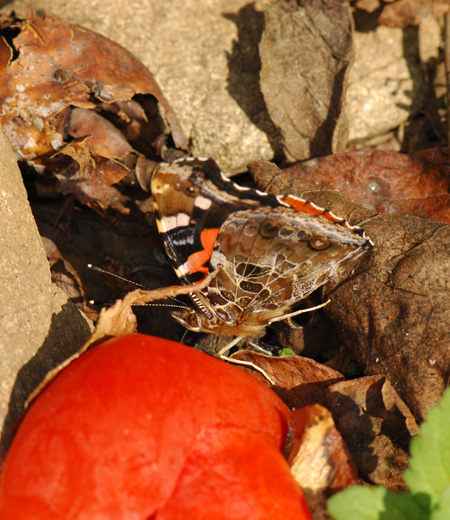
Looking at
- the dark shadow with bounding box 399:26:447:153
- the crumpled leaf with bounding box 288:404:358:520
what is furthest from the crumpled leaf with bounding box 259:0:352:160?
the crumpled leaf with bounding box 288:404:358:520

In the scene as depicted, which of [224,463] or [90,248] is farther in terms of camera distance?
[90,248]

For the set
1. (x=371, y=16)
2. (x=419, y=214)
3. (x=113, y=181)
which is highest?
(x=371, y=16)

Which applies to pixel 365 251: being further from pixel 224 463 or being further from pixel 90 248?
pixel 90 248

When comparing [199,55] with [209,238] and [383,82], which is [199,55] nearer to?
[383,82]

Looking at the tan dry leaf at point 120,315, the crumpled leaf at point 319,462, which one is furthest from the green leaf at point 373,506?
the tan dry leaf at point 120,315

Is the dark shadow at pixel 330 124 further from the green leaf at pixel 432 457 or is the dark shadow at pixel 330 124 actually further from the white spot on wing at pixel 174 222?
the green leaf at pixel 432 457

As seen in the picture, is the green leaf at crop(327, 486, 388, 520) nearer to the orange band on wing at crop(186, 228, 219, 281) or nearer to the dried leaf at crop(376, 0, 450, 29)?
the orange band on wing at crop(186, 228, 219, 281)

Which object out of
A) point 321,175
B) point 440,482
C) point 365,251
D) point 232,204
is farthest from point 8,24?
point 440,482
